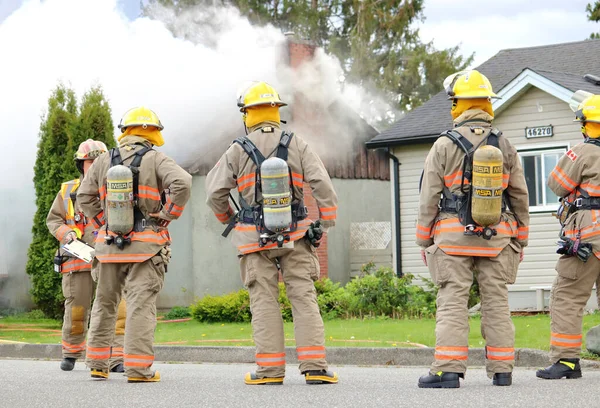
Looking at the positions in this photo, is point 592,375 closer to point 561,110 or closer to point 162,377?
point 162,377

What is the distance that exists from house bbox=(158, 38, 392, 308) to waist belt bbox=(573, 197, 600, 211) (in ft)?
44.1

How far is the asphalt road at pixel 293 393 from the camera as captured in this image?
6.23 metres

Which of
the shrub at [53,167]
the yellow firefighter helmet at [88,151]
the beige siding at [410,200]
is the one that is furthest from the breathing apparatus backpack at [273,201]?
the beige siding at [410,200]

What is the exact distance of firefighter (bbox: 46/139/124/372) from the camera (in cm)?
1009

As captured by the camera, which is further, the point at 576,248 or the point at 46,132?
the point at 46,132

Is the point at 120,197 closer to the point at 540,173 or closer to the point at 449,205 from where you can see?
the point at 449,205

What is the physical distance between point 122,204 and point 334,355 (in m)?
3.64

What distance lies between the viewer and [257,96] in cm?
781

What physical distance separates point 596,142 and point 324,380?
8.86 ft

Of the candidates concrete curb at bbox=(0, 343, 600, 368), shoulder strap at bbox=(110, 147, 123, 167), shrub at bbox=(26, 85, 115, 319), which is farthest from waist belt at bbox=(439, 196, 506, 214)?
shrub at bbox=(26, 85, 115, 319)

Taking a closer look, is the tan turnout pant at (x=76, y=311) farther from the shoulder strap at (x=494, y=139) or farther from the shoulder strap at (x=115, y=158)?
the shoulder strap at (x=494, y=139)

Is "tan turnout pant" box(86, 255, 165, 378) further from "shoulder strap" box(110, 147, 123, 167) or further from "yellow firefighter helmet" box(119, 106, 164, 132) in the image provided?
"yellow firefighter helmet" box(119, 106, 164, 132)

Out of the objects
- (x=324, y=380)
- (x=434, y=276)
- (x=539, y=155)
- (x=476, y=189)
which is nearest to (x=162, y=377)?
(x=324, y=380)

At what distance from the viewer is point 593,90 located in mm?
18531
